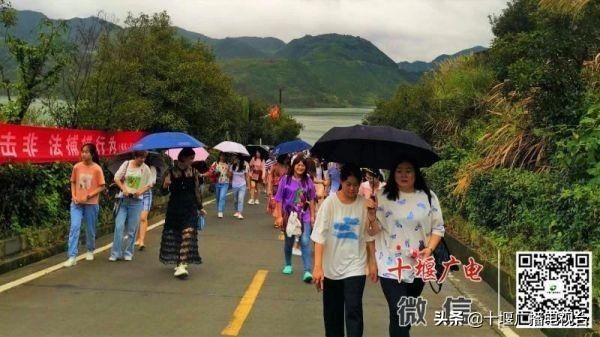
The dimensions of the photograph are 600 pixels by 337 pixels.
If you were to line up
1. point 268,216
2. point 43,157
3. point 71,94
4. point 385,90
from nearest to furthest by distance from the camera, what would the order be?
point 43,157 → point 71,94 → point 268,216 → point 385,90

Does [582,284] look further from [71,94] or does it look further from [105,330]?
[71,94]

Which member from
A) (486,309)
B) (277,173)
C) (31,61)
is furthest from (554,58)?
(31,61)

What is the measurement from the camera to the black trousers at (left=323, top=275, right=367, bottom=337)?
4676mm

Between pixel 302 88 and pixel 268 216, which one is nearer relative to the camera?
pixel 268 216

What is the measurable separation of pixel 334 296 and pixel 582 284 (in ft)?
7.64

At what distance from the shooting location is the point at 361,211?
189 inches

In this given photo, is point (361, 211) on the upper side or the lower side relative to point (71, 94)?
lower

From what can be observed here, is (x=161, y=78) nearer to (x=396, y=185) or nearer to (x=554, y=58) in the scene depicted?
(x=554, y=58)

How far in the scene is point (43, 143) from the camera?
10164mm

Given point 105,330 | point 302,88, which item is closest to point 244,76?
point 302,88

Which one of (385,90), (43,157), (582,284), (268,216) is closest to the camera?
(582,284)

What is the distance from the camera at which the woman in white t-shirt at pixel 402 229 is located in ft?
14.9

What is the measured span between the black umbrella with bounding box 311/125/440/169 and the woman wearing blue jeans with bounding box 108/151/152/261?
15.9 ft

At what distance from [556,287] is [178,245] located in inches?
181
